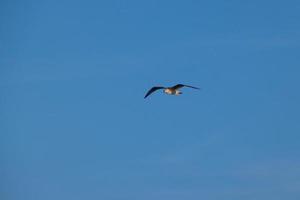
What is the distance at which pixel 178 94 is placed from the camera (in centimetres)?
8456

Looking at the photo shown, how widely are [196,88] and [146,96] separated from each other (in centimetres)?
1199

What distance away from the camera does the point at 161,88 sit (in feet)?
280

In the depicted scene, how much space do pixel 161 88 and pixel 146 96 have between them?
2.07 meters

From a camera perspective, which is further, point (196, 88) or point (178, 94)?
point (178, 94)

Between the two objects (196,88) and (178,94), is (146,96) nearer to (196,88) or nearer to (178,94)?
(178,94)

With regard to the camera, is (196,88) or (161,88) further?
(161,88)

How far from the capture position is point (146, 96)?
84.1 meters

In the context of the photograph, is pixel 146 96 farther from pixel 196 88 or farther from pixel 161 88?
pixel 196 88

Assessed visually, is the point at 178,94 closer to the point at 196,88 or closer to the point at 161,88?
the point at 161,88

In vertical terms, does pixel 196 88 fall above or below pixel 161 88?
below

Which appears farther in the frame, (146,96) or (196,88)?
(146,96)

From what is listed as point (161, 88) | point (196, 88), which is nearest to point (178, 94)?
point (161, 88)

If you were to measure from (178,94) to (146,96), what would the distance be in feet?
10.8

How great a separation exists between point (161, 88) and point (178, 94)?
1.95 meters
